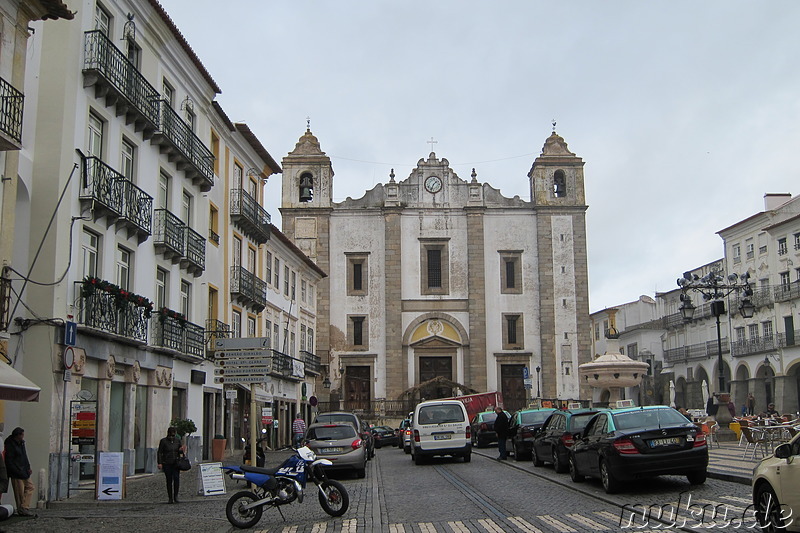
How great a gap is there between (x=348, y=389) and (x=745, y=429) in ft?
133

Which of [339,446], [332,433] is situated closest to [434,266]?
[332,433]

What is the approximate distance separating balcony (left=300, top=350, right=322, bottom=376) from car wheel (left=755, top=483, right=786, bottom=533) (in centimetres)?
3974

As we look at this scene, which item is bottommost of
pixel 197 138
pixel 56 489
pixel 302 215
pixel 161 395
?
pixel 56 489

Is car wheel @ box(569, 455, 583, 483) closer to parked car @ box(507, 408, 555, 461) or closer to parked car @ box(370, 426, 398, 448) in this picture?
parked car @ box(507, 408, 555, 461)

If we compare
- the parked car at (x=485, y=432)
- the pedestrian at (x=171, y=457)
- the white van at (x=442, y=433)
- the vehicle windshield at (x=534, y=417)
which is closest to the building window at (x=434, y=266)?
the parked car at (x=485, y=432)

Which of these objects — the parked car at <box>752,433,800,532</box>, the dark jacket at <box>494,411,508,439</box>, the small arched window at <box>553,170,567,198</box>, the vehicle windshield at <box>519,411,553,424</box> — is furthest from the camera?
the small arched window at <box>553,170,567,198</box>

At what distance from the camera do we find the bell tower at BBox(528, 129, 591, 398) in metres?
59.2

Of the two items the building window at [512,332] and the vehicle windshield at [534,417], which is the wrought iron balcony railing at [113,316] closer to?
the vehicle windshield at [534,417]

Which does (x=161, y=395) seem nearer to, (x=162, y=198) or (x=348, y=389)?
(x=162, y=198)

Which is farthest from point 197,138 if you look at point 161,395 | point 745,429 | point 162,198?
point 745,429

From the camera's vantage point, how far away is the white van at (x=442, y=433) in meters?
26.5

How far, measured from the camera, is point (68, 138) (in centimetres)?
1922

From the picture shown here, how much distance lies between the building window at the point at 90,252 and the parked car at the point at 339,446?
6412 millimetres

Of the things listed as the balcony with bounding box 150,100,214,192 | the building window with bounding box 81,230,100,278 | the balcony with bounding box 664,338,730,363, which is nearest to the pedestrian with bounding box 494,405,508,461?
the balcony with bounding box 150,100,214,192
